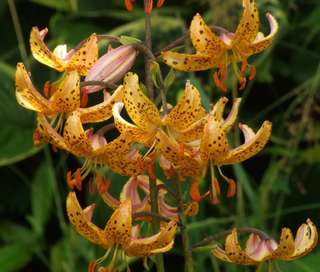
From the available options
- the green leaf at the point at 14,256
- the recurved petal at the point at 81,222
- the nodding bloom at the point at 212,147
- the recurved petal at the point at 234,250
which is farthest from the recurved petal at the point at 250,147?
the green leaf at the point at 14,256

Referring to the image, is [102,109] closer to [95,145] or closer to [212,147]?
[95,145]

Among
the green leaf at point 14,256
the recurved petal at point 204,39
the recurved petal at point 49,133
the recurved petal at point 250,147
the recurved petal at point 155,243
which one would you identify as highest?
the recurved petal at point 204,39

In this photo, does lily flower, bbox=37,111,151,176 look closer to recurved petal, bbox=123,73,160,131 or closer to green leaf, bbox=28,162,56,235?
recurved petal, bbox=123,73,160,131

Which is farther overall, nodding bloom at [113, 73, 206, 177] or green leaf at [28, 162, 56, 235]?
green leaf at [28, 162, 56, 235]

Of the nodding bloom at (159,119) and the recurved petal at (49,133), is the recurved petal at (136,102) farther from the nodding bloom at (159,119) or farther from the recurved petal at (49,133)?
the recurved petal at (49,133)

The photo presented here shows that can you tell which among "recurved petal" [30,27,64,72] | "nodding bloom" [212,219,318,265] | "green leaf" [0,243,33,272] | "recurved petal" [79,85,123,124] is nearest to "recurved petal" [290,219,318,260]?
"nodding bloom" [212,219,318,265]

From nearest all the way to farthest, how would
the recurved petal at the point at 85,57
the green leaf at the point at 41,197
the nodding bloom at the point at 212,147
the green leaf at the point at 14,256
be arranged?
the nodding bloom at the point at 212,147, the recurved petal at the point at 85,57, the green leaf at the point at 14,256, the green leaf at the point at 41,197
